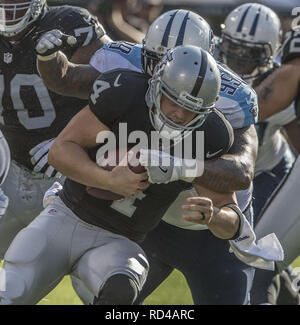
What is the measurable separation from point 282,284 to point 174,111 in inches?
67.5

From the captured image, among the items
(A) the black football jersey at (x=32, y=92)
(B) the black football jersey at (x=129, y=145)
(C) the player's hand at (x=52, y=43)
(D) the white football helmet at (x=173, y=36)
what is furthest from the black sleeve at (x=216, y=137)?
(A) the black football jersey at (x=32, y=92)

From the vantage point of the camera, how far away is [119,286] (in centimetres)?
345

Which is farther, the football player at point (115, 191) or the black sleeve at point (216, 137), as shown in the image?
the black sleeve at point (216, 137)

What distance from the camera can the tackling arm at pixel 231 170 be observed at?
359cm

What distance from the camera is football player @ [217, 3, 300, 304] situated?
5.50 meters

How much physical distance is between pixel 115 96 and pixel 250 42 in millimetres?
2519

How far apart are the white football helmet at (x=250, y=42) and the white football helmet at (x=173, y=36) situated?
4.61 feet

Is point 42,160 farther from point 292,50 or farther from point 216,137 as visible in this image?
point 292,50

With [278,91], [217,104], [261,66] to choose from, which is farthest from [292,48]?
[217,104]

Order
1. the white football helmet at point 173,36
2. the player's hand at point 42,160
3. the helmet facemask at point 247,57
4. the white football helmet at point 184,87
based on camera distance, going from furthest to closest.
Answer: the helmet facemask at point 247,57 < the player's hand at point 42,160 < the white football helmet at point 173,36 < the white football helmet at point 184,87

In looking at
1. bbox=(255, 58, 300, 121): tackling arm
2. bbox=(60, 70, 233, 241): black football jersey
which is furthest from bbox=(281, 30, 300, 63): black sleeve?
bbox=(60, 70, 233, 241): black football jersey

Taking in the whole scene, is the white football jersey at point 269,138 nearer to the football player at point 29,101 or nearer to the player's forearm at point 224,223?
the football player at point 29,101

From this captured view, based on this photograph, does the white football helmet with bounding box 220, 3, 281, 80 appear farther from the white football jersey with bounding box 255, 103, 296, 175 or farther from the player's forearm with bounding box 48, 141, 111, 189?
the player's forearm with bounding box 48, 141, 111, 189
